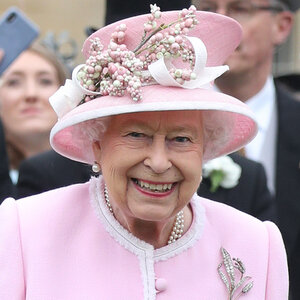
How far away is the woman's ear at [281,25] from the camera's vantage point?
20.0 feet

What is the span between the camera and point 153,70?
3.25 meters

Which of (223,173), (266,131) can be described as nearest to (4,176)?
(223,173)

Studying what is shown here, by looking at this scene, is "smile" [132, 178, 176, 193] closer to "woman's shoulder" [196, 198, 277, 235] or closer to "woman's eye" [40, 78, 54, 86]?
"woman's shoulder" [196, 198, 277, 235]

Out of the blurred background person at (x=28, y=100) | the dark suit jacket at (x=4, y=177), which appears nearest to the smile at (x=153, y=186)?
the dark suit jacket at (x=4, y=177)

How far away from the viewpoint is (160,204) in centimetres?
331

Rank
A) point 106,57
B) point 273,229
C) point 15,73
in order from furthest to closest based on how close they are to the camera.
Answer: point 15,73
point 273,229
point 106,57

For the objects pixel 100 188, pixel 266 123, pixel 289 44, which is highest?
pixel 100 188

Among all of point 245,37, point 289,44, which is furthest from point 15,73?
point 289,44

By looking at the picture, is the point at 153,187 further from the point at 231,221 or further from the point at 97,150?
the point at 231,221

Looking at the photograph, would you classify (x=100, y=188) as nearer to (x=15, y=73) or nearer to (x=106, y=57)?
(x=106, y=57)

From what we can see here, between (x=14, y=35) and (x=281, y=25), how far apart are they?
5.69ft

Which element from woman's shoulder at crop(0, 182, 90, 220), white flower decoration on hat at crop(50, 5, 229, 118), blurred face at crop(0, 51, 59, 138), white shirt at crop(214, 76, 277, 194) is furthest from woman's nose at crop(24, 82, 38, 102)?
white flower decoration on hat at crop(50, 5, 229, 118)

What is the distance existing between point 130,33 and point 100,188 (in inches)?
24.3

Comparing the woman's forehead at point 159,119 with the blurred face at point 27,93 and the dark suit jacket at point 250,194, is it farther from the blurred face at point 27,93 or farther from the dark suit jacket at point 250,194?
the blurred face at point 27,93
